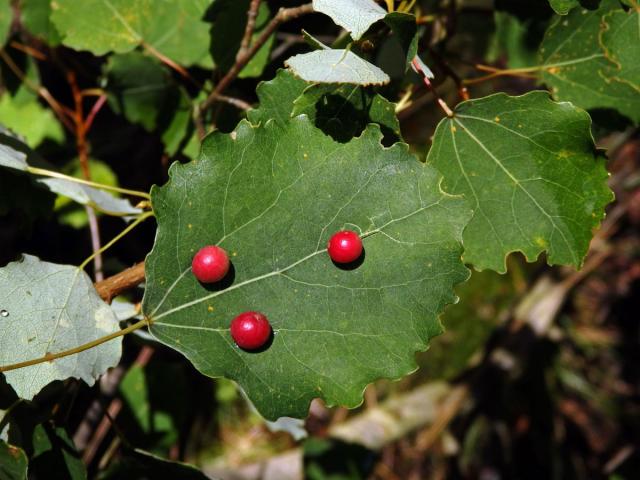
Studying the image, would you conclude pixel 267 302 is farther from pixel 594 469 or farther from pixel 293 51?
pixel 594 469

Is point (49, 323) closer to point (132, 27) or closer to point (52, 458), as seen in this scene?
point (52, 458)

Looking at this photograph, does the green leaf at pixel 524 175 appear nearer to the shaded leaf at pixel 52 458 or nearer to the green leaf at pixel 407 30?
the green leaf at pixel 407 30

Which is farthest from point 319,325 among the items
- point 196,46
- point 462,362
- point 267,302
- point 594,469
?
point 594,469

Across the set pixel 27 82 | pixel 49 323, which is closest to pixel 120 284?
pixel 49 323

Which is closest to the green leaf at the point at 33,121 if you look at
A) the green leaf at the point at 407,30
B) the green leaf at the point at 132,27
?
the green leaf at the point at 132,27

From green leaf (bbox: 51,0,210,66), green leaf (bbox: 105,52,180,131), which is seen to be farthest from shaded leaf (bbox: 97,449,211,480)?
green leaf (bbox: 51,0,210,66)

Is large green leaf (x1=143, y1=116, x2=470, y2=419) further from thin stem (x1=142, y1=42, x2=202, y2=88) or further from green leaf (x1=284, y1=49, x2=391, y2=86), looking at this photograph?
thin stem (x1=142, y1=42, x2=202, y2=88)
